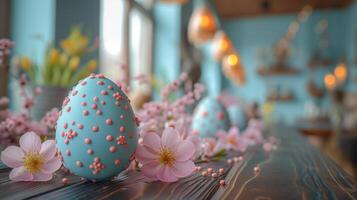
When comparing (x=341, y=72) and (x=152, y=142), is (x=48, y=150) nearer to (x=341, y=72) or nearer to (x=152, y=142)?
(x=152, y=142)

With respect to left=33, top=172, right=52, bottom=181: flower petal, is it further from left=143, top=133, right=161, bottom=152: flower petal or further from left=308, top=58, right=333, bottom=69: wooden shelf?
left=308, top=58, right=333, bottom=69: wooden shelf

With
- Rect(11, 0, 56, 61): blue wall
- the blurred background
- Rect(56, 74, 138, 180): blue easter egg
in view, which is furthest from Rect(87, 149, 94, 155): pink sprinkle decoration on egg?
Rect(11, 0, 56, 61): blue wall

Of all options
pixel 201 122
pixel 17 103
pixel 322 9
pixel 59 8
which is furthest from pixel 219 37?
pixel 322 9

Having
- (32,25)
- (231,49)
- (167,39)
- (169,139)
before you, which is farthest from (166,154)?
(167,39)

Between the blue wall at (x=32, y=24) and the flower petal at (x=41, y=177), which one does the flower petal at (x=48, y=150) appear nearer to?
the flower petal at (x=41, y=177)

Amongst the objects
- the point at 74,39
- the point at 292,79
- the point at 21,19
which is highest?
the point at 21,19

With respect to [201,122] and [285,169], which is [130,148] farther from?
[201,122]
